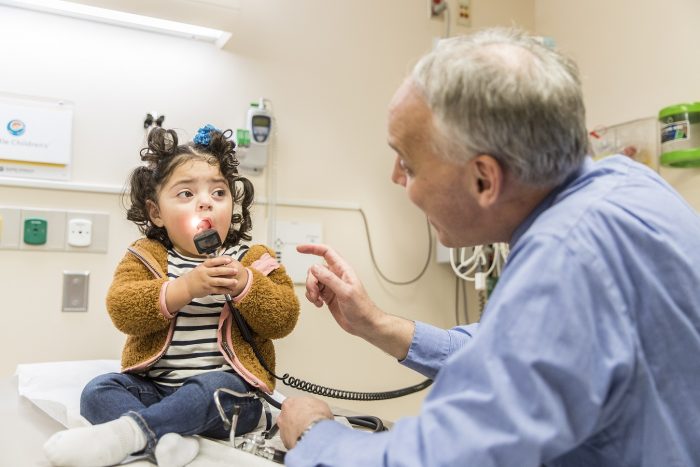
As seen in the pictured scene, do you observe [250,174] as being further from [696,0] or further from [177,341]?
[696,0]

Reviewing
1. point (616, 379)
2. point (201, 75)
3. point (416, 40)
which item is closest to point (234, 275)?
point (616, 379)

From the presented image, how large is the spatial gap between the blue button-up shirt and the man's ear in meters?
0.09

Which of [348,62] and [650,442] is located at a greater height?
[348,62]

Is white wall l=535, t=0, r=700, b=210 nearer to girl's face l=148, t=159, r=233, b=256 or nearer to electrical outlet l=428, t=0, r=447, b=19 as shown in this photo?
electrical outlet l=428, t=0, r=447, b=19

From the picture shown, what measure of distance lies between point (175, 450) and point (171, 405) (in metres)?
0.12

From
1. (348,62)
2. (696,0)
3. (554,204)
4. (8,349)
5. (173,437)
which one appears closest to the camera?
(554,204)

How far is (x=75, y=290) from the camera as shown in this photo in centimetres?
203

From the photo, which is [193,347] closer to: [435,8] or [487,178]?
[487,178]

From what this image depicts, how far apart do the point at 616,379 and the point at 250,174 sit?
1.79 meters

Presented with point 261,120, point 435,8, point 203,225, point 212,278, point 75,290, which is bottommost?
point 75,290

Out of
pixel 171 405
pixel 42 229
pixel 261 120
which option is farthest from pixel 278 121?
pixel 171 405

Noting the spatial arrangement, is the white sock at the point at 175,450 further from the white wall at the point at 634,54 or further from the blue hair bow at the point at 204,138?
the white wall at the point at 634,54

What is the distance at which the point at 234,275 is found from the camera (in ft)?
4.11

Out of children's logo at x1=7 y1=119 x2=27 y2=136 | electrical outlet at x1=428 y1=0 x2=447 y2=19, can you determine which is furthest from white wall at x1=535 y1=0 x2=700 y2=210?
children's logo at x1=7 y1=119 x2=27 y2=136
